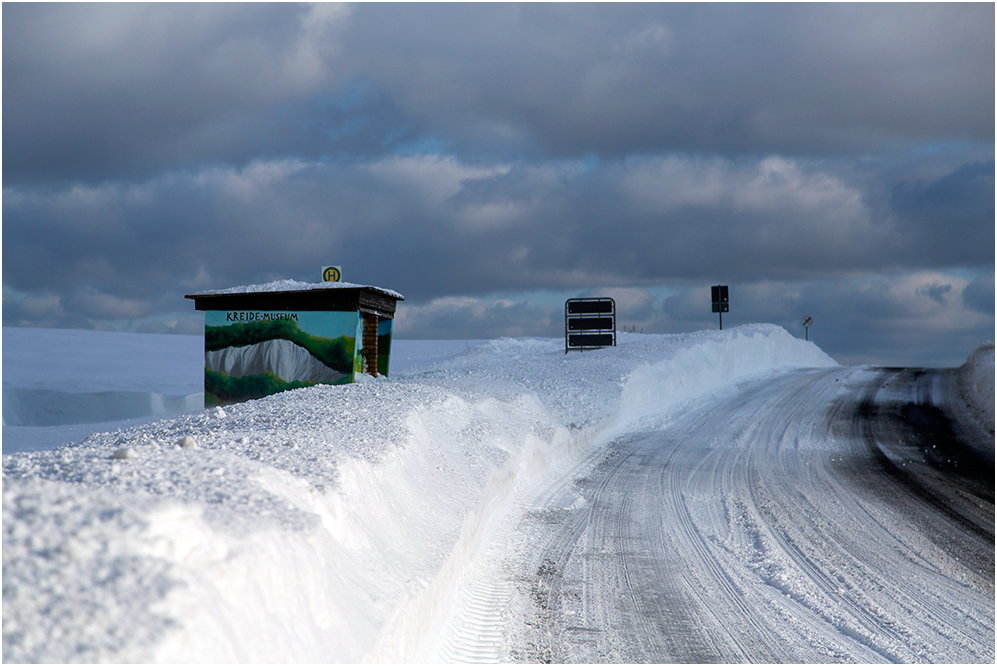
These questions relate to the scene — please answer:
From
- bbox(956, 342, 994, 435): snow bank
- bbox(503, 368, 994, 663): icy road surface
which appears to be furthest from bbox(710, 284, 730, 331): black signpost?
bbox(503, 368, 994, 663): icy road surface

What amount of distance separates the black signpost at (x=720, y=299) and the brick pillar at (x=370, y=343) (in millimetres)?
24597

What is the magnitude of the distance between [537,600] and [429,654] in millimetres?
1439

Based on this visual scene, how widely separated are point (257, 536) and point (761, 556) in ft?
17.7

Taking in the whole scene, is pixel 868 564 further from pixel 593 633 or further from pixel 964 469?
pixel 964 469

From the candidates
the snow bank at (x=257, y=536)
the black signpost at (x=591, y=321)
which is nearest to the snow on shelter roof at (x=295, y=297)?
the snow bank at (x=257, y=536)

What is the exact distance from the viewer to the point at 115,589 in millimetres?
2605

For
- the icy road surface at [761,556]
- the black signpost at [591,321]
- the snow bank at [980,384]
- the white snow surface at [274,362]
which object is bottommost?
the icy road surface at [761,556]

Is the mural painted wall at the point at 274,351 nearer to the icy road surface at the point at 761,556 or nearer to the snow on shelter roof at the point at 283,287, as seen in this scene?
the snow on shelter roof at the point at 283,287

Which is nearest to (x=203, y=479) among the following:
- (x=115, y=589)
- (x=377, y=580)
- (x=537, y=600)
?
(x=377, y=580)

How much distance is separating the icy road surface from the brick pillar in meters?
6.31

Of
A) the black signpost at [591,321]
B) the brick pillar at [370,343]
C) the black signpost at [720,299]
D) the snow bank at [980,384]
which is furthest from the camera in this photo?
the black signpost at [720,299]

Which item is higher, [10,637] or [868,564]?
[10,637]

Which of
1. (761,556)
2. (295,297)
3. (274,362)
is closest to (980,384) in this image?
(761,556)

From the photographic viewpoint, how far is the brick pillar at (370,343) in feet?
52.1
